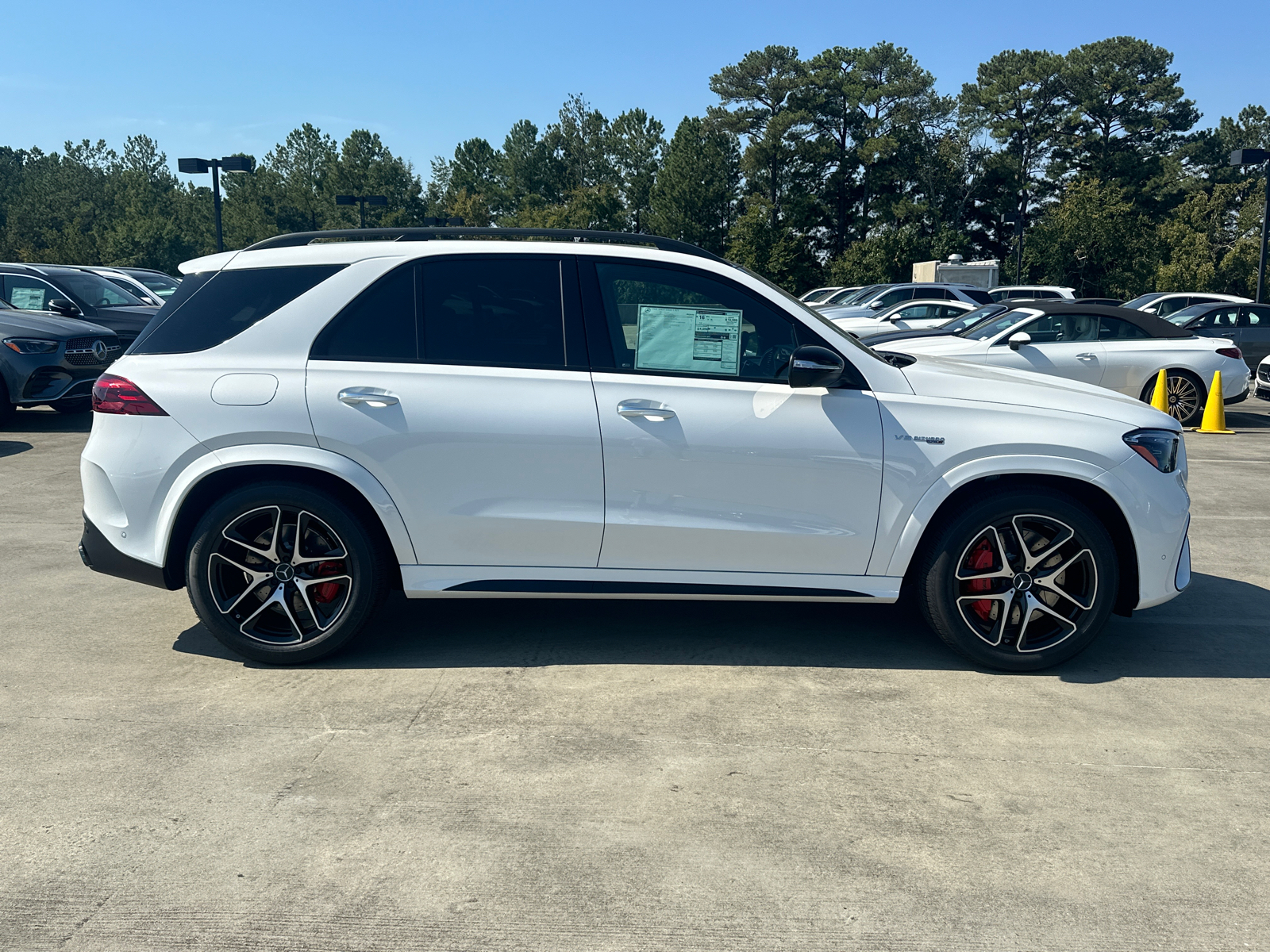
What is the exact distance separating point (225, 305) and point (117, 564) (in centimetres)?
119

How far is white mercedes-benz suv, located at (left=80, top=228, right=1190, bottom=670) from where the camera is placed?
4.29 metres

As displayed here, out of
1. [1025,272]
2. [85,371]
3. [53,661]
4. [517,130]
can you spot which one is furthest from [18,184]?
[53,661]

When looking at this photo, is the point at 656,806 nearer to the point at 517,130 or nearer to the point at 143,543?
the point at 143,543

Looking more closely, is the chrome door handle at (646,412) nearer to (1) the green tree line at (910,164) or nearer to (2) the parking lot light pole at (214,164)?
(2) the parking lot light pole at (214,164)

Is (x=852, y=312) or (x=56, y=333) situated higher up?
(x=852, y=312)

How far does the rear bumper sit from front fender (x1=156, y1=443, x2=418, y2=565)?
0.22 metres

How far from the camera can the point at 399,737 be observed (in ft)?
12.4

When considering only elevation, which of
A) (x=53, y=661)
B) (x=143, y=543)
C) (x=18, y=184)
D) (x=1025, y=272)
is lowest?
(x=53, y=661)

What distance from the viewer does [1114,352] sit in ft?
40.8

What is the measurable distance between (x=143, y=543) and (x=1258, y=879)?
4.14m

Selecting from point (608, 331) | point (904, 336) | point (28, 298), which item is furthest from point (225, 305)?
point (904, 336)

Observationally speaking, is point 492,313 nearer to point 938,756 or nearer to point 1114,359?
point 938,756

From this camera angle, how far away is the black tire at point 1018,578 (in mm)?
4344

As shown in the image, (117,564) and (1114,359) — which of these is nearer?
(117,564)
